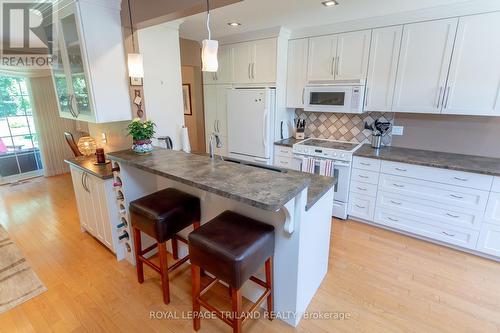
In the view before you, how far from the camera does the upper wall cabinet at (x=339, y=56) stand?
2.99 meters

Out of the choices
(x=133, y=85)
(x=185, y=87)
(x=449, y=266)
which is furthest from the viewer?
(x=185, y=87)

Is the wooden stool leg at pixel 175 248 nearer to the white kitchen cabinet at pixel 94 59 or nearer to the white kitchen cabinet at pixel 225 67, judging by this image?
the white kitchen cabinet at pixel 94 59

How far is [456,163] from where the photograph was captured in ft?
8.31

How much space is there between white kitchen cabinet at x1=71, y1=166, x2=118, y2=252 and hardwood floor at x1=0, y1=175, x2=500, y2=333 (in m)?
0.19

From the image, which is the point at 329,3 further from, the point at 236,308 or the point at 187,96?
the point at 187,96

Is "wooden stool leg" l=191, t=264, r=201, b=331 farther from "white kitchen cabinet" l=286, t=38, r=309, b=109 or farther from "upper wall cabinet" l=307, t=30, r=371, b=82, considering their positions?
"upper wall cabinet" l=307, t=30, r=371, b=82

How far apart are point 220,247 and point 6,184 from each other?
540cm

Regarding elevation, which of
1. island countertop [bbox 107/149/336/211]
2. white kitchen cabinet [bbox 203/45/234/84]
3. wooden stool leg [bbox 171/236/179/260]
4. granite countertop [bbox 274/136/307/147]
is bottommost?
wooden stool leg [bbox 171/236/179/260]

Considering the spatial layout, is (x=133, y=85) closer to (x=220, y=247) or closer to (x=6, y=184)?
(x=220, y=247)

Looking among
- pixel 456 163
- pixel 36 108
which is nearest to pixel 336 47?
pixel 456 163

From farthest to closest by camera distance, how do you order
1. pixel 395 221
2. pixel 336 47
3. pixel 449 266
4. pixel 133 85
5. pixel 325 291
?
pixel 336 47, pixel 395 221, pixel 133 85, pixel 449 266, pixel 325 291

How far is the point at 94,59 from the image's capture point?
236 centimetres

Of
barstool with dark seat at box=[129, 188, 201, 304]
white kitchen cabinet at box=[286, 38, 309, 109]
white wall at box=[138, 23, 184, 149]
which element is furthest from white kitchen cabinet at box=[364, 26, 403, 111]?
barstool with dark seat at box=[129, 188, 201, 304]

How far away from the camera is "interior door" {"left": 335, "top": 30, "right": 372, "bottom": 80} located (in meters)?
2.96
